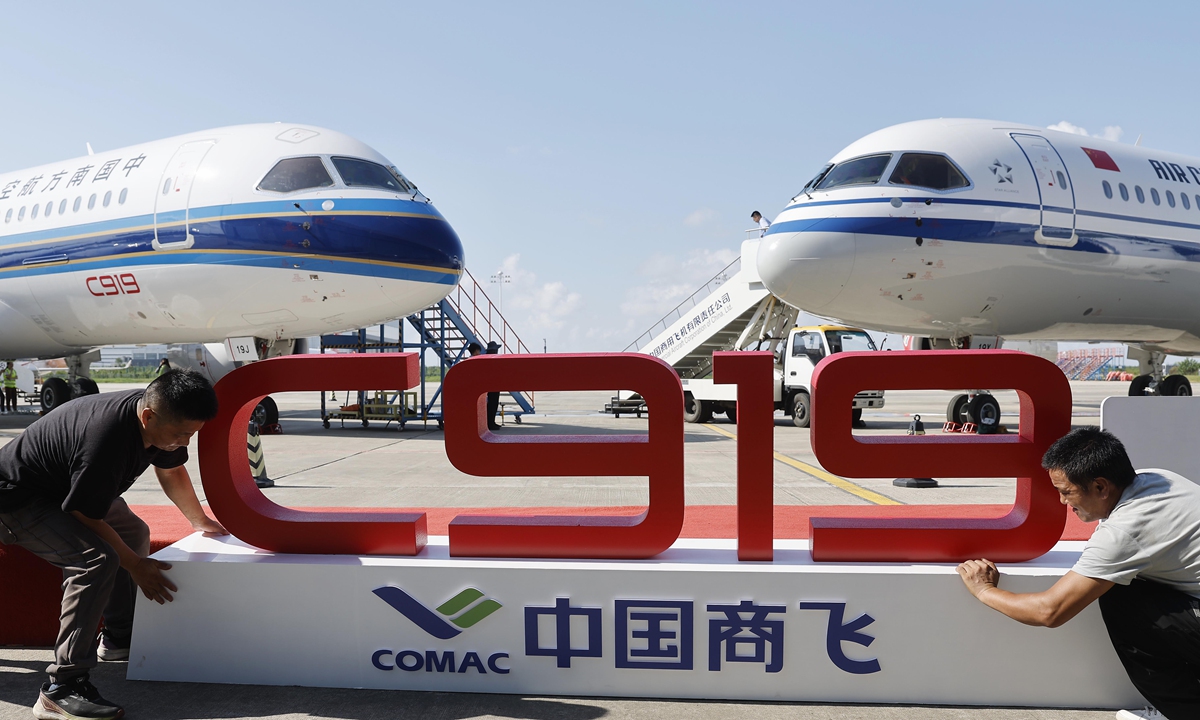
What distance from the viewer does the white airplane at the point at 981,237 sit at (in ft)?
31.1

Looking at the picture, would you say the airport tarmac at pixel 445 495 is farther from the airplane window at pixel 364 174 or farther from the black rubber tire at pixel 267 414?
the airplane window at pixel 364 174

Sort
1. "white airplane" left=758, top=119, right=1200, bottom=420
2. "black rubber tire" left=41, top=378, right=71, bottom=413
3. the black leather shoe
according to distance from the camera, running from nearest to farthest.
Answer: the black leather shoe → "white airplane" left=758, top=119, right=1200, bottom=420 → "black rubber tire" left=41, top=378, right=71, bottom=413

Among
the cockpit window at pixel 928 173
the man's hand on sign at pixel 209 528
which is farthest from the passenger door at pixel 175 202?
the cockpit window at pixel 928 173

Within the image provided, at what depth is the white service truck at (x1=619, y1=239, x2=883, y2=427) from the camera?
15.7 meters

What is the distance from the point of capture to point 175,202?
37.2 ft

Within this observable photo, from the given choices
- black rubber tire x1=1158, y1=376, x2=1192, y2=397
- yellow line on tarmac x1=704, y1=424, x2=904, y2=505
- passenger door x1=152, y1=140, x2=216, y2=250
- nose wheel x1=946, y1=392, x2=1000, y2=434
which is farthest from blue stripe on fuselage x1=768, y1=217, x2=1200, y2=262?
passenger door x1=152, y1=140, x2=216, y2=250

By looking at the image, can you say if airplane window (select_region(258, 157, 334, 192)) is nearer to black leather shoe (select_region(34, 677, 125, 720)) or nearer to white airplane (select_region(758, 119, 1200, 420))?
white airplane (select_region(758, 119, 1200, 420))

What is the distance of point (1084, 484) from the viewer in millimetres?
2729

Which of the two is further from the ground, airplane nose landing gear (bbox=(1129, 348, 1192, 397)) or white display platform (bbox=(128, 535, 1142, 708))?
white display platform (bbox=(128, 535, 1142, 708))

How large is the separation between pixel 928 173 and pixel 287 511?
352 inches

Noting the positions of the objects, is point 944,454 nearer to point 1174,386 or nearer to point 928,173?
point 928,173

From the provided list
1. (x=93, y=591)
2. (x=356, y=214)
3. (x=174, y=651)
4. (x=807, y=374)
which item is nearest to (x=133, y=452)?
(x=93, y=591)

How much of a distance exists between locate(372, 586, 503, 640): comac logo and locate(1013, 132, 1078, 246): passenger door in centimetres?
947

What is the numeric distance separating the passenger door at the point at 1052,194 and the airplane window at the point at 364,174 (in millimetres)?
8910
